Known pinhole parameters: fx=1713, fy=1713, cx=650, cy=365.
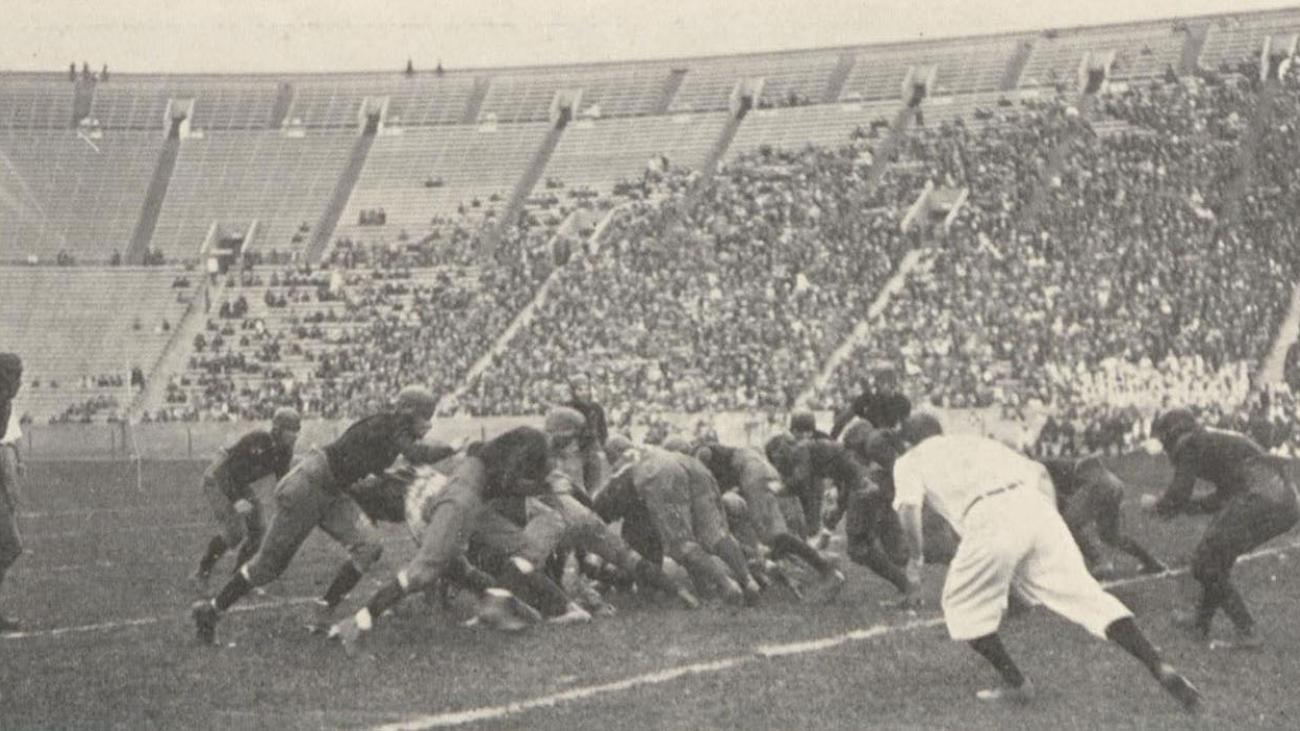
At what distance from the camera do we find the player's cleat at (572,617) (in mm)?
10586

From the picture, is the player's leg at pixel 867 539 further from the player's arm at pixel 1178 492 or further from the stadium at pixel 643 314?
the player's arm at pixel 1178 492

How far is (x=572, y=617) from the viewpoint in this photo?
10.6m

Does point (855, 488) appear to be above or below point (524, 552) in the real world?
above

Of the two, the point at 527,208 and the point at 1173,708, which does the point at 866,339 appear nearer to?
the point at 527,208

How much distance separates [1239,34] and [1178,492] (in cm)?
3746

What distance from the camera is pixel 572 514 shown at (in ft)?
36.2

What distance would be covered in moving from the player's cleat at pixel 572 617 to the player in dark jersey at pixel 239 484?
10.3 ft

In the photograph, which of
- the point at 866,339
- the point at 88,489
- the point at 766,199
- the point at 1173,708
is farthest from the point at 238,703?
the point at 766,199

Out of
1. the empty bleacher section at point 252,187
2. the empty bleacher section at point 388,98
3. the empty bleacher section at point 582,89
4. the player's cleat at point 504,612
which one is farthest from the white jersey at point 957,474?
the empty bleacher section at point 388,98

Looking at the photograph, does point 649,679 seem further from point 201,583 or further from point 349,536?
point 201,583

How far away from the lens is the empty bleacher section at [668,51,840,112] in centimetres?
4944

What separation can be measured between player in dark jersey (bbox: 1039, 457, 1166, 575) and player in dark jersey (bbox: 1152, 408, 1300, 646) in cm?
290

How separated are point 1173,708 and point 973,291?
87.6ft

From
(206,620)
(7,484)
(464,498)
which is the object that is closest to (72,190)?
(7,484)
